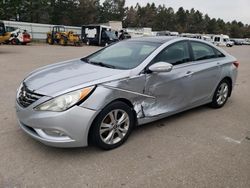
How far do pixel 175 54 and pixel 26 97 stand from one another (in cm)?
242

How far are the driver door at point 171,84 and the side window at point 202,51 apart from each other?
0.22m

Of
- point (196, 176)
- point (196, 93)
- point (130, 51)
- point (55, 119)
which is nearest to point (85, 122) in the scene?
point (55, 119)

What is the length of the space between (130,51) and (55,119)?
6.10ft

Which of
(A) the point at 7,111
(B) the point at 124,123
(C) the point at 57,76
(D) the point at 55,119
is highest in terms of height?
(C) the point at 57,76

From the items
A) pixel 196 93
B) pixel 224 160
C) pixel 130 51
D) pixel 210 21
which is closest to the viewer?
pixel 224 160

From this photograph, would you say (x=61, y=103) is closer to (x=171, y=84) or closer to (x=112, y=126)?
(x=112, y=126)

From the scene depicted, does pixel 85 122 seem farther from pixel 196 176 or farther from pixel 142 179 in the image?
pixel 196 176

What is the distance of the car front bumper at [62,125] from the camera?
285 cm

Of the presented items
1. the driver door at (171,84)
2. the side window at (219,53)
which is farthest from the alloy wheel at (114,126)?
the side window at (219,53)

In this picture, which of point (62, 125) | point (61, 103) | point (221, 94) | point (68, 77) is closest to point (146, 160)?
point (62, 125)

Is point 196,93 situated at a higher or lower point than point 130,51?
lower

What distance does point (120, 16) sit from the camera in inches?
2928

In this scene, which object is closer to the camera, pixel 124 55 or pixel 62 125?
pixel 62 125

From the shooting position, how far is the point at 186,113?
4840mm
